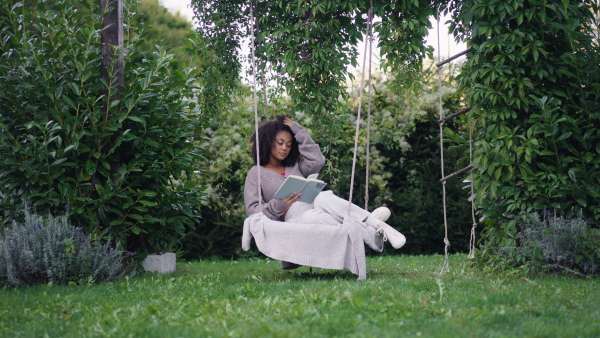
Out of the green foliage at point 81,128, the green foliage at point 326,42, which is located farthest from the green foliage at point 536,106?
the green foliage at point 81,128

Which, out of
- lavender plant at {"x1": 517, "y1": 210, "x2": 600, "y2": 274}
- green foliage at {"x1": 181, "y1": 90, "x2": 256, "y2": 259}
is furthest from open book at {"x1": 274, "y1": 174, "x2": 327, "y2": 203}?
green foliage at {"x1": 181, "y1": 90, "x2": 256, "y2": 259}

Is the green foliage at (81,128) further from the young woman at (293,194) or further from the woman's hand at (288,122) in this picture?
the woman's hand at (288,122)

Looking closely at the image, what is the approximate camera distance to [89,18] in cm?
475

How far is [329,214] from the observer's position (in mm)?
4633

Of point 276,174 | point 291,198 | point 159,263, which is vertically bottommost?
point 159,263

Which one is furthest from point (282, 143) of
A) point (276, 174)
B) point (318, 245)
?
point (318, 245)

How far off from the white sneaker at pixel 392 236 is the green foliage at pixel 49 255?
6.51ft

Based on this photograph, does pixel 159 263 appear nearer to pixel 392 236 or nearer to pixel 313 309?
pixel 392 236

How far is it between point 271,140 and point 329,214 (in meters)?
0.87

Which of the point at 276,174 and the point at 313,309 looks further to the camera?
the point at 276,174

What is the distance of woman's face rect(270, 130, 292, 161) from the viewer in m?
5.01

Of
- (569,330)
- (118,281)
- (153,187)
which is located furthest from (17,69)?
(569,330)

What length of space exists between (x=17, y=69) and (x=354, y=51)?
279 centimetres

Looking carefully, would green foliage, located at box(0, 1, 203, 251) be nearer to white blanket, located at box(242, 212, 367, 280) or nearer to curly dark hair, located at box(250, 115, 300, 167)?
curly dark hair, located at box(250, 115, 300, 167)
